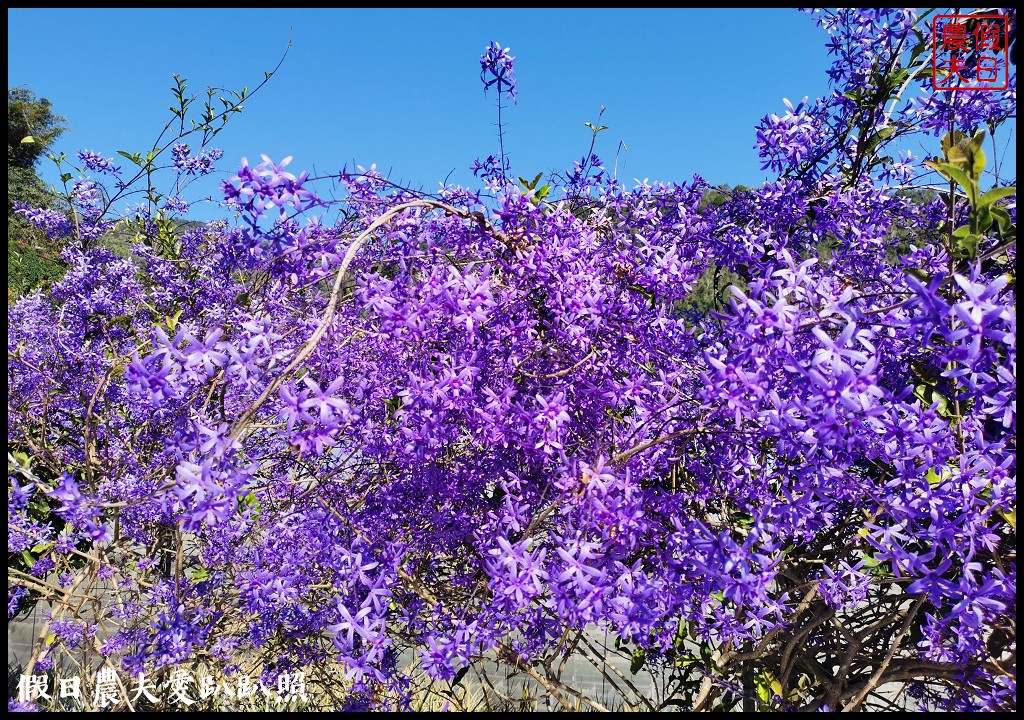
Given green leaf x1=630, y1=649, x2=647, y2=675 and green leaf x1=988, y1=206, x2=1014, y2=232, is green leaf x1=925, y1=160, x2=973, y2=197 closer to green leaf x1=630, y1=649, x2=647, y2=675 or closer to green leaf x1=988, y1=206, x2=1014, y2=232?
green leaf x1=988, y1=206, x2=1014, y2=232

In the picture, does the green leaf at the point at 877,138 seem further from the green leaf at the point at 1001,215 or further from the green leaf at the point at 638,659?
the green leaf at the point at 638,659

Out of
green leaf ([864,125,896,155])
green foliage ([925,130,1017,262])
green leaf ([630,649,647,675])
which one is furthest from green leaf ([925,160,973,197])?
green leaf ([630,649,647,675])

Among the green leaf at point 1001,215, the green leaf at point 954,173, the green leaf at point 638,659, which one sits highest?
the green leaf at point 954,173

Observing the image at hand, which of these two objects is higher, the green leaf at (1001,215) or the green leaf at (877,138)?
the green leaf at (877,138)

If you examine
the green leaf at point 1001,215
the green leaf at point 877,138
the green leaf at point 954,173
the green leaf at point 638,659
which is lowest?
the green leaf at point 638,659

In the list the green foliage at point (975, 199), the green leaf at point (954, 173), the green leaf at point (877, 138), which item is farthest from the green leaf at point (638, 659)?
the green leaf at point (877, 138)

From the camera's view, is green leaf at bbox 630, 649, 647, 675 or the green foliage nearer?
the green foliage

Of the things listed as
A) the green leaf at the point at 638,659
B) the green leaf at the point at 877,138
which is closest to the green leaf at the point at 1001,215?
the green leaf at the point at 877,138

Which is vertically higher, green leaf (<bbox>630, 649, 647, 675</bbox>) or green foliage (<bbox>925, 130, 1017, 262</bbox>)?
green foliage (<bbox>925, 130, 1017, 262</bbox>)

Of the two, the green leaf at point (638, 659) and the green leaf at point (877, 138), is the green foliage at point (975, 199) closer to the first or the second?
the green leaf at point (877, 138)

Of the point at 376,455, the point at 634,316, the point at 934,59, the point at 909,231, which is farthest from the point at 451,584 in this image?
the point at 934,59

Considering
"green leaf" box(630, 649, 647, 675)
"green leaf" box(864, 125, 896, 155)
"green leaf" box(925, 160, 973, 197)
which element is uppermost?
"green leaf" box(864, 125, 896, 155)

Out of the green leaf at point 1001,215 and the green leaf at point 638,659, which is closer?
the green leaf at point 1001,215

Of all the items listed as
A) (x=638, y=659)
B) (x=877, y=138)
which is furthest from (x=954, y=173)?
(x=638, y=659)
